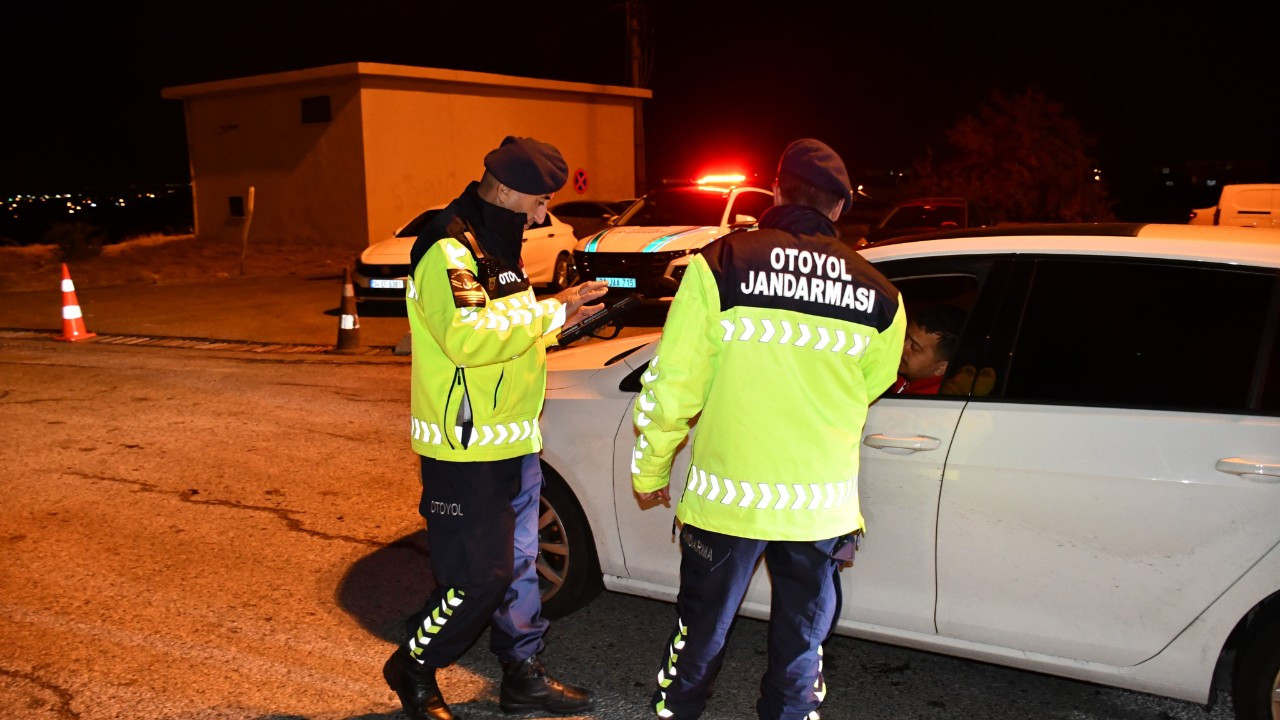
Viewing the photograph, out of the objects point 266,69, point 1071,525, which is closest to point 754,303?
point 1071,525

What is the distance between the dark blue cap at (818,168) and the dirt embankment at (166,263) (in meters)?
17.2

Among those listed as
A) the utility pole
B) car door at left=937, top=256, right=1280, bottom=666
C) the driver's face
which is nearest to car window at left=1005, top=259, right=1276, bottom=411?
car door at left=937, top=256, right=1280, bottom=666

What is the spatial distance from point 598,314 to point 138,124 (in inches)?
2910

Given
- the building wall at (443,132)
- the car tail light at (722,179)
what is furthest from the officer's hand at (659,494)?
the building wall at (443,132)

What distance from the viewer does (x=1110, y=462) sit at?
2.95 m

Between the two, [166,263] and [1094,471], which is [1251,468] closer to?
[1094,471]

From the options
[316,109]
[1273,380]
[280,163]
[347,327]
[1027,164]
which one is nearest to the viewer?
[1273,380]

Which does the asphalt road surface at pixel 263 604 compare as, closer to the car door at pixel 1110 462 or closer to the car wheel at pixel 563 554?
the car wheel at pixel 563 554

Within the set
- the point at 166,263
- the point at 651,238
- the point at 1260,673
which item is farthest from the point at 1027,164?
the point at 1260,673

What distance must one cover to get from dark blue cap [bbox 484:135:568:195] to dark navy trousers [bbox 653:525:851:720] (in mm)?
1116

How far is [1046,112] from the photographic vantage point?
24531 millimetres

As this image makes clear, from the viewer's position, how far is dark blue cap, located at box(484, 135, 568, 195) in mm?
3037

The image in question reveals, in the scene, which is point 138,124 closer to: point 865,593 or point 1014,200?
point 1014,200

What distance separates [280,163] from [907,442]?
76.4 feet
